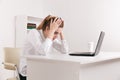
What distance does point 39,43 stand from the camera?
6.17ft

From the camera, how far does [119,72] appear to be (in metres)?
1.98

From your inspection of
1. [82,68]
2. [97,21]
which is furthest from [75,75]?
[97,21]

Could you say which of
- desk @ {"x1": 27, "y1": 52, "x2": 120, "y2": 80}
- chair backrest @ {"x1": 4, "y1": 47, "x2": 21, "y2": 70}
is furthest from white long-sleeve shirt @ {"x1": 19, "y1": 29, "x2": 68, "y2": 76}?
chair backrest @ {"x1": 4, "y1": 47, "x2": 21, "y2": 70}

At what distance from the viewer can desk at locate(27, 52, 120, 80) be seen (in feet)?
4.03

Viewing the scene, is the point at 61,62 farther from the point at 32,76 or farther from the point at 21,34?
the point at 21,34

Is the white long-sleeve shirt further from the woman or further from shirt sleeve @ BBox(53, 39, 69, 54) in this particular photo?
shirt sleeve @ BBox(53, 39, 69, 54)

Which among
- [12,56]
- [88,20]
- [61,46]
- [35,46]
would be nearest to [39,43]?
[35,46]

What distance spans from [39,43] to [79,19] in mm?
2117

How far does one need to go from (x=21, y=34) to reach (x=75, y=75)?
8.80 feet

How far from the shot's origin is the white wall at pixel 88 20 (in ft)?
11.2

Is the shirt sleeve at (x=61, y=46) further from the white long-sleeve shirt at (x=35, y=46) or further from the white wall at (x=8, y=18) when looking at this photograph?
the white wall at (x=8, y=18)

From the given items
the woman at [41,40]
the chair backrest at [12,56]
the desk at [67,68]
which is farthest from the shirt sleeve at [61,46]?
the desk at [67,68]

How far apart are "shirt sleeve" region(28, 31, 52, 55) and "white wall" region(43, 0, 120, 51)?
184 cm

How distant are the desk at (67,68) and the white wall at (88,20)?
1873 mm
